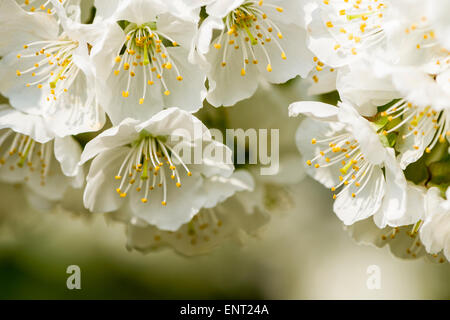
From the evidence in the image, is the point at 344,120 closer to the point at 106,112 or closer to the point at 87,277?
the point at 106,112

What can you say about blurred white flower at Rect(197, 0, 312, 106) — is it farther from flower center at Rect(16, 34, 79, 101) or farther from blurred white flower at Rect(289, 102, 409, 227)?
flower center at Rect(16, 34, 79, 101)

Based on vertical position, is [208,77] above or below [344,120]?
above

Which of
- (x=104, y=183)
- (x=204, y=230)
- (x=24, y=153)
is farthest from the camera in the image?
(x=204, y=230)

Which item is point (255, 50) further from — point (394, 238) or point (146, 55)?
point (394, 238)

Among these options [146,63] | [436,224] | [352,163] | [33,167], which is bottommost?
[436,224]

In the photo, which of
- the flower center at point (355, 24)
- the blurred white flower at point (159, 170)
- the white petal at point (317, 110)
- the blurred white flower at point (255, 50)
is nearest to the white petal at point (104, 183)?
the blurred white flower at point (159, 170)

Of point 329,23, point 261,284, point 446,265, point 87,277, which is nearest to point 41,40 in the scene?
point 329,23

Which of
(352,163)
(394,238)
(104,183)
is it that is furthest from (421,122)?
(104,183)
